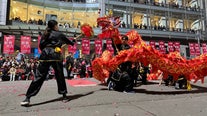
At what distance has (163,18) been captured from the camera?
34344mm

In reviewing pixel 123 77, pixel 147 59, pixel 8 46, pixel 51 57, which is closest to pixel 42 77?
pixel 51 57

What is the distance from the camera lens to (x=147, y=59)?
5.97m

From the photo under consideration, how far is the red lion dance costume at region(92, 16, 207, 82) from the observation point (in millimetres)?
5902

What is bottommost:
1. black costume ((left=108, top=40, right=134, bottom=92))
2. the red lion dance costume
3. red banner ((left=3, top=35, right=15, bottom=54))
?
black costume ((left=108, top=40, right=134, bottom=92))

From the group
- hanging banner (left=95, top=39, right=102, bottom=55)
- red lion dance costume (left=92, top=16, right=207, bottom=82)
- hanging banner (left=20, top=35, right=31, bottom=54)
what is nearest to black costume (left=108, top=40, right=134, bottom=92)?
red lion dance costume (left=92, top=16, right=207, bottom=82)

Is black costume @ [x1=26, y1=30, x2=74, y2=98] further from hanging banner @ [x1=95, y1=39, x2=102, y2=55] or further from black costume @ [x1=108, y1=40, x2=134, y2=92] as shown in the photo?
hanging banner @ [x1=95, y1=39, x2=102, y2=55]

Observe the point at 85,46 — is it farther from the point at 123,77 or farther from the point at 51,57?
the point at 51,57

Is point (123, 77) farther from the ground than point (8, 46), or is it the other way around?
point (8, 46)

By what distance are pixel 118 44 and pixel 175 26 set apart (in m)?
32.1

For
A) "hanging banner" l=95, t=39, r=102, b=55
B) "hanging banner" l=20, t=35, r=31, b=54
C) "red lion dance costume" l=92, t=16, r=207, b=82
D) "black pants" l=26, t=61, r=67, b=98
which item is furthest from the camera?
"hanging banner" l=95, t=39, r=102, b=55

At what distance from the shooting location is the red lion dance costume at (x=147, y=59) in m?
5.90

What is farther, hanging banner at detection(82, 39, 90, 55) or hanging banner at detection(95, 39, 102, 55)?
hanging banner at detection(95, 39, 102, 55)

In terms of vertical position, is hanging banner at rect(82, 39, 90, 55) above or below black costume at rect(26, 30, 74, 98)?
above

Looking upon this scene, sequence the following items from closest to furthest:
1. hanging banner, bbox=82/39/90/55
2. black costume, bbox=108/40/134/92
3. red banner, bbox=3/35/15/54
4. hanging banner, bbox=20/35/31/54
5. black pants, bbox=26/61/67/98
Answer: black pants, bbox=26/61/67/98 → black costume, bbox=108/40/134/92 → red banner, bbox=3/35/15/54 → hanging banner, bbox=20/35/31/54 → hanging banner, bbox=82/39/90/55
